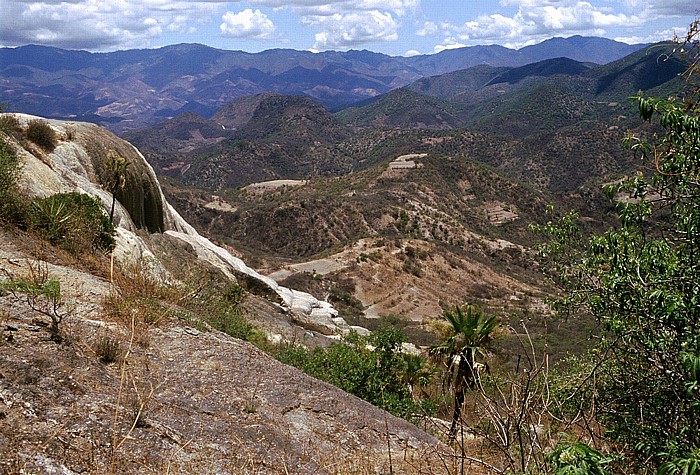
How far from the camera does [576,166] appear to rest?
132250 millimetres

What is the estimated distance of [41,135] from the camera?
17.0 meters

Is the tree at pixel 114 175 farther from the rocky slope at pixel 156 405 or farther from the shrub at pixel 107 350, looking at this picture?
the shrub at pixel 107 350

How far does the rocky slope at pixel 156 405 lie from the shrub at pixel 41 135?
9556 millimetres

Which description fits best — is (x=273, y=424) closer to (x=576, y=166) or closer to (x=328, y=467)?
(x=328, y=467)

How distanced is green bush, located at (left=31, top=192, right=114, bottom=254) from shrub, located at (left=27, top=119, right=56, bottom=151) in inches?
265

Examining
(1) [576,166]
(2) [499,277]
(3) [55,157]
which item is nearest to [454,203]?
(2) [499,277]

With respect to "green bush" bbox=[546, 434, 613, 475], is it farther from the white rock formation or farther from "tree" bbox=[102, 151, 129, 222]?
"tree" bbox=[102, 151, 129, 222]

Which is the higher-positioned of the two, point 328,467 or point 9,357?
point 9,357

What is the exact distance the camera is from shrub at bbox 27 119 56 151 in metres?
16.7

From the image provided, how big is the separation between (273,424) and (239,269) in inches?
680

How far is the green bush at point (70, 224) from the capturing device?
9.44 m

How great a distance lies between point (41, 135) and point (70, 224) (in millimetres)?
9014

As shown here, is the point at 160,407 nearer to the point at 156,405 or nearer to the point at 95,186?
the point at 156,405

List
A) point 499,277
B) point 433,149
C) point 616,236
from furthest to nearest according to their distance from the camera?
point 433,149
point 499,277
point 616,236
